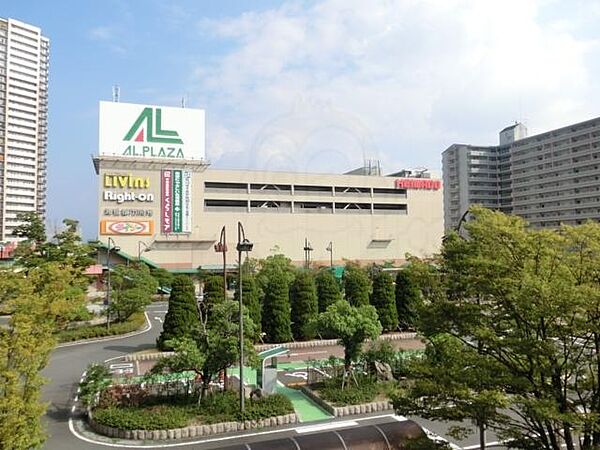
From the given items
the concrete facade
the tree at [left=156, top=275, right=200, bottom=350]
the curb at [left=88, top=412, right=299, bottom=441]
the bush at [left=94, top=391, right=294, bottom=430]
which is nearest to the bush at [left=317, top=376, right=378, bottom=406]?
the bush at [left=94, top=391, right=294, bottom=430]

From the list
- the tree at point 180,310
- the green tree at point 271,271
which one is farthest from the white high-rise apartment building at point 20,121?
the tree at point 180,310

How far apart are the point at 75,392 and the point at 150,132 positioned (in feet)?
133

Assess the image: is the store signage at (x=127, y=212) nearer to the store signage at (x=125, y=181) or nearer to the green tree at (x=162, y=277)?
the store signage at (x=125, y=181)

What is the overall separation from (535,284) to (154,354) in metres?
19.0

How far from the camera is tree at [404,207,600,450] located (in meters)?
7.11

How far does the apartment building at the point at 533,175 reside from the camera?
74375 millimetres

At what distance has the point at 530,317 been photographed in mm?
7312

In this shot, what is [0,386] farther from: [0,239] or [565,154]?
[565,154]

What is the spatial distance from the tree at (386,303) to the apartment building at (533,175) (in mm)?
42202

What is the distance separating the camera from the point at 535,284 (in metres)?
6.99

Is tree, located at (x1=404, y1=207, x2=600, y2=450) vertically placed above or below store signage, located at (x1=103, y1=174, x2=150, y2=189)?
below

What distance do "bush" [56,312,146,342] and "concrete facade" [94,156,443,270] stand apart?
25652mm

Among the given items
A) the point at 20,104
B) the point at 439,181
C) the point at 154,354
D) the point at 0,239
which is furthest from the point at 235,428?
the point at 20,104

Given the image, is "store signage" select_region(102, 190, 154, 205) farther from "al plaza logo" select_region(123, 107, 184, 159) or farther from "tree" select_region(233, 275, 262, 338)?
"tree" select_region(233, 275, 262, 338)
